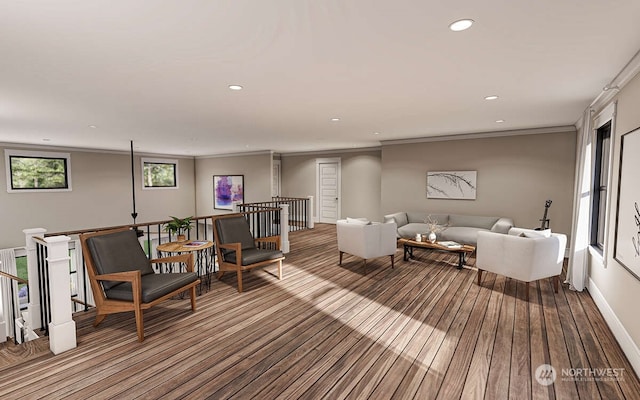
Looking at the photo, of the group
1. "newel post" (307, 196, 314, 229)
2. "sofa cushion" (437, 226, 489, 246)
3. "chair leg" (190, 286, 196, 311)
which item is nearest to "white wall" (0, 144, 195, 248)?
"newel post" (307, 196, 314, 229)

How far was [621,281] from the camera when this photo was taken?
2898 mm

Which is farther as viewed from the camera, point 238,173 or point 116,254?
point 238,173

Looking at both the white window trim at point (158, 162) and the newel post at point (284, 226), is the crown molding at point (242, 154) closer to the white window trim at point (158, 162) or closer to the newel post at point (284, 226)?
the white window trim at point (158, 162)

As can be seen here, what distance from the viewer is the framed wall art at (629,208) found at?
2.59 meters

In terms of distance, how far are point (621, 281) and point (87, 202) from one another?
1185 cm

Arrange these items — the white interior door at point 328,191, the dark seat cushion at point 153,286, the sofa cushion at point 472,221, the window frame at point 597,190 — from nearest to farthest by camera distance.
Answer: the dark seat cushion at point 153,286, the window frame at point 597,190, the sofa cushion at point 472,221, the white interior door at point 328,191

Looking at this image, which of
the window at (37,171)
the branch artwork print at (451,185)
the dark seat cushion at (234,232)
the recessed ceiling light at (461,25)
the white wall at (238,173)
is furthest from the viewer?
the white wall at (238,173)

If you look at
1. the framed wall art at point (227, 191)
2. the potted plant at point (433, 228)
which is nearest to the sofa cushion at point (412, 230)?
the potted plant at point (433, 228)

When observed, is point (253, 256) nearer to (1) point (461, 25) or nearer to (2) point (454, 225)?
(1) point (461, 25)

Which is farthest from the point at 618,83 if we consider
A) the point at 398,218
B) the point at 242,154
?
the point at 242,154

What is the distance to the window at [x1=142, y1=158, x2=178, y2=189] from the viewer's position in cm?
1080

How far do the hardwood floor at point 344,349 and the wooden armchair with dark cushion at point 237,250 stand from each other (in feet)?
1.15

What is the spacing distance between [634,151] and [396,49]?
2.36 metres

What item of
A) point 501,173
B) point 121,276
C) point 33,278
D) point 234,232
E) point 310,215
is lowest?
point 33,278
